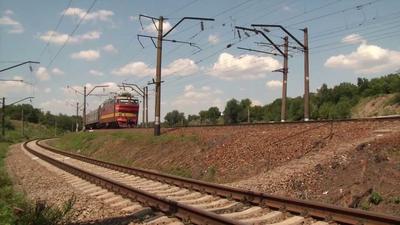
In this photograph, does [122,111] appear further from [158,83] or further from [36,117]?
[36,117]

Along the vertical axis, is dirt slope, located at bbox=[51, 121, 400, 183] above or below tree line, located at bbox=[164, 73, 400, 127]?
below

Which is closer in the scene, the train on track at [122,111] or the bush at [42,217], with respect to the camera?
the bush at [42,217]

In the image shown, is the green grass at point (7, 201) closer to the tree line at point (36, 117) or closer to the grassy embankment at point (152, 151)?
the grassy embankment at point (152, 151)

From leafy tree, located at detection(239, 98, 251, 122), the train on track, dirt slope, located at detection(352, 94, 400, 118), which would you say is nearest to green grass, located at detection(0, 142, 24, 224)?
the train on track

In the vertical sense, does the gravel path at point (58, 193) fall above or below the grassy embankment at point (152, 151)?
below

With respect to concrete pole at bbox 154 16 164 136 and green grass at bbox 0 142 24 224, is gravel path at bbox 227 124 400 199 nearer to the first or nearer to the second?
green grass at bbox 0 142 24 224

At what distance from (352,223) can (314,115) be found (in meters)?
94.0

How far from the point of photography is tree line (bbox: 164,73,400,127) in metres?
96.9

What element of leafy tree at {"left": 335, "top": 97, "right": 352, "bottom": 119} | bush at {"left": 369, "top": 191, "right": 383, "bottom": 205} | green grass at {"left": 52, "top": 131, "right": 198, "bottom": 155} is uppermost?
leafy tree at {"left": 335, "top": 97, "right": 352, "bottom": 119}

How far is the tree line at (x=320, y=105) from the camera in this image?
96.9 metres

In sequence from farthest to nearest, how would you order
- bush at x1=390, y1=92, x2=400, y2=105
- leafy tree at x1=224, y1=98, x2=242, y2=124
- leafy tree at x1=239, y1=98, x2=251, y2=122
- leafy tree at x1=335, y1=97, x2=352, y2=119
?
leafy tree at x1=224, y1=98, x2=242, y2=124 → leafy tree at x1=239, y1=98, x2=251, y2=122 → leafy tree at x1=335, y1=97, x2=352, y2=119 → bush at x1=390, y1=92, x2=400, y2=105

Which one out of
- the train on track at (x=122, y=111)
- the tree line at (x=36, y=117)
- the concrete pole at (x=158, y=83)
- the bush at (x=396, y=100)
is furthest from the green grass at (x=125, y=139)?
the tree line at (x=36, y=117)

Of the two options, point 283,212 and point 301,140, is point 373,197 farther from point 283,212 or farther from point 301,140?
point 301,140

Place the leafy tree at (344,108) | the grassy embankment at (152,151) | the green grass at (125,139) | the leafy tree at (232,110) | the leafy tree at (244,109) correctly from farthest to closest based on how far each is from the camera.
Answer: the leafy tree at (232,110), the leafy tree at (244,109), the leafy tree at (344,108), the green grass at (125,139), the grassy embankment at (152,151)
